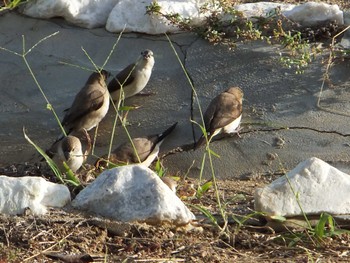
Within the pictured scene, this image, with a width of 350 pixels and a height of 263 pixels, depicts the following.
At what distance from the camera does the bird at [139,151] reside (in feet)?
31.0

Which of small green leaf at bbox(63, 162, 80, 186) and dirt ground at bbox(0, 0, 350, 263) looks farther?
small green leaf at bbox(63, 162, 80, 186)

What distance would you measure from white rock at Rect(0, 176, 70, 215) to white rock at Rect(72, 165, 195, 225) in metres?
0.15

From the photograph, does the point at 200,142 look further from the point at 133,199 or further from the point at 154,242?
the point at 154,242

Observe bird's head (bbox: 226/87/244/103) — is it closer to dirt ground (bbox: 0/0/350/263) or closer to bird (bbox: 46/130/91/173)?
bird (bbox: 46/130/91/173)

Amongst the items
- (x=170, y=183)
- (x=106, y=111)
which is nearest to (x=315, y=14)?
(x=106, y=111)

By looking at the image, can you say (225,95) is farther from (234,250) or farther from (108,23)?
(234,250)

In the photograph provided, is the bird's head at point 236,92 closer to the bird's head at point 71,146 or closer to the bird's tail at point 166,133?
the bird's tail at point 166,133

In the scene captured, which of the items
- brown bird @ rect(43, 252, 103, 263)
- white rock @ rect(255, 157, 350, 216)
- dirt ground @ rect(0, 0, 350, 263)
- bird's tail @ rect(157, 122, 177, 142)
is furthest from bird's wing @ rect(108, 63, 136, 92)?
brown bird @ rect(43, 252, 103, 263)

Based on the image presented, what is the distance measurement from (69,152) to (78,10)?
2.63 meters

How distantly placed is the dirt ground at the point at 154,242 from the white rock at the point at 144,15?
417 centimetres

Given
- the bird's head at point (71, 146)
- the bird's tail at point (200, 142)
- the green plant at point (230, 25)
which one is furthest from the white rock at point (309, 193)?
the green plant at point (230, 25)

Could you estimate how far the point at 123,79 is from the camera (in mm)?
10766

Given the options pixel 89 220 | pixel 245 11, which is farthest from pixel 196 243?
pixel 245 11

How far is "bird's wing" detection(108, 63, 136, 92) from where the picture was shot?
10539 millimetres
